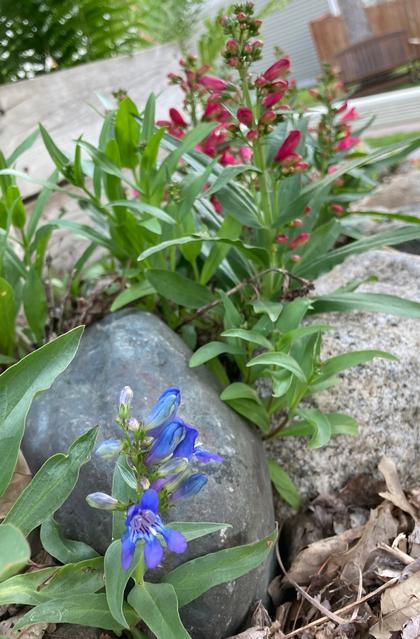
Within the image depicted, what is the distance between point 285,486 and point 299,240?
28.7 inches

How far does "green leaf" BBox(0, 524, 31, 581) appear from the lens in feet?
2.70

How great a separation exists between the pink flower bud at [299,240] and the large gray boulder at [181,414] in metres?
0.47

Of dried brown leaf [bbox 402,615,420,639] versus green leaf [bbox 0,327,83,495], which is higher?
green leaf [bbox 0,327,83,495]

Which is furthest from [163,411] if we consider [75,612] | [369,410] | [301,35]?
[301,35]

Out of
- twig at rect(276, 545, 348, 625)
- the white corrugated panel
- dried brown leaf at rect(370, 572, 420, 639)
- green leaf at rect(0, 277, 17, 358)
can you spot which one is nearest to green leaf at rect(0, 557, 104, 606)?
twig at rect(276, 545, 348, 625)

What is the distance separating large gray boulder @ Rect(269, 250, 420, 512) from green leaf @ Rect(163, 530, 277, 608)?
1.87 feet

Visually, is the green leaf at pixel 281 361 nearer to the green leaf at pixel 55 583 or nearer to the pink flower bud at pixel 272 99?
the green leaf at pixel 55 583

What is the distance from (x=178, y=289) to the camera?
1.83 m

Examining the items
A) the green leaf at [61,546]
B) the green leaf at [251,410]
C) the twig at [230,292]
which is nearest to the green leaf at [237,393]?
the green leaf at [251,410]

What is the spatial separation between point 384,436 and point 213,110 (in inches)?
47.3

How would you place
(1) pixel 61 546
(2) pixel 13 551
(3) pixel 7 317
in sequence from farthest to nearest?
(3) pixel 7 317 < (1) pixel 61 546 < (2) pixel 13 551

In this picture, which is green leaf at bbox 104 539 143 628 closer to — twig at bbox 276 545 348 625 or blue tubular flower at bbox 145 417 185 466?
blue tubular flower at bbox 145 417 185 466

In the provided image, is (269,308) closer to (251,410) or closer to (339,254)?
(251,410)

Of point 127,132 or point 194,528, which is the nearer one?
point 194,528
